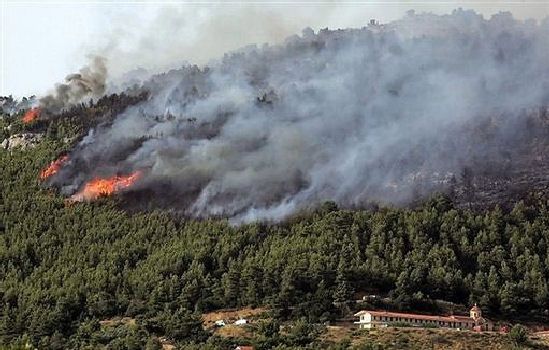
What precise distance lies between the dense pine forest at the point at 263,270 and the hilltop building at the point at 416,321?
18.2 ft

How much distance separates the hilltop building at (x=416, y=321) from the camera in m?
132

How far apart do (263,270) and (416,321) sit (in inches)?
1065

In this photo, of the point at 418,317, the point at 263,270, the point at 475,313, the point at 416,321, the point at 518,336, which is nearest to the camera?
the point at 518,336

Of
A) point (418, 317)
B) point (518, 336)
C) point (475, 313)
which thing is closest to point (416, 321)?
point (418, 317)

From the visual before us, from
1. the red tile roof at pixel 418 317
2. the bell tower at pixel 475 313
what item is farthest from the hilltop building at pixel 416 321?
the bell tower at pixel 475 313

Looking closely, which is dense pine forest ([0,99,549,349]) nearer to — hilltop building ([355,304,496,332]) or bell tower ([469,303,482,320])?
bell tower ([469,303,482,320])

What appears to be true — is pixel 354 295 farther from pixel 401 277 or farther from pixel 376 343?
pixel 376 343

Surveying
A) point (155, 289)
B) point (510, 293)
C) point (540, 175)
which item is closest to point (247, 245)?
point (155, 289)

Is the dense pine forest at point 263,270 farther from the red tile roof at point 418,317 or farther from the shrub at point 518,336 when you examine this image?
the shrub at point 518,336

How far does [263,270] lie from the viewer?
485 ft

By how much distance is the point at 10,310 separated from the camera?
14900cm

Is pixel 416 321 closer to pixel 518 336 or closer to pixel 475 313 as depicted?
pixel 475 313

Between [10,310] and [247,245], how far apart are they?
42.4m

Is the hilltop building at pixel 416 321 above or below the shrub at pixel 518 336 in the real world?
above
